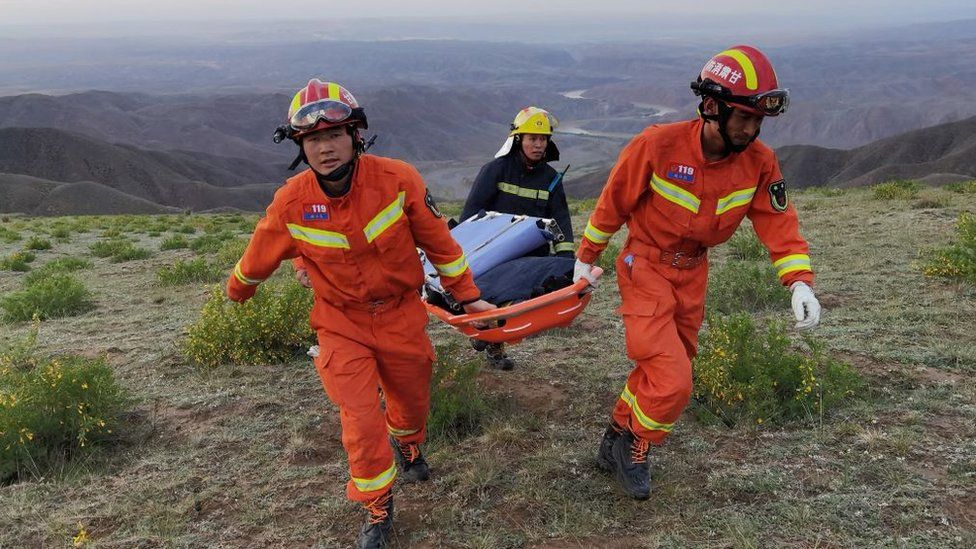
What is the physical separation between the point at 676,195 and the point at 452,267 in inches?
53.4

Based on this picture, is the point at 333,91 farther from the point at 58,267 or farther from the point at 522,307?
the point at 58,267

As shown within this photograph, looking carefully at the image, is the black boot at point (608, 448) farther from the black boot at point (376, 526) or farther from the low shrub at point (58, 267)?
the low shrub at point (58, 267)

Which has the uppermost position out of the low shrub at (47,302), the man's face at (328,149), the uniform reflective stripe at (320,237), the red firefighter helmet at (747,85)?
the red firefighter helmet at (747,85)

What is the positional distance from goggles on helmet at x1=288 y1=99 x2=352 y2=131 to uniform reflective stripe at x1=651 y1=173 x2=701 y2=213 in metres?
1.80

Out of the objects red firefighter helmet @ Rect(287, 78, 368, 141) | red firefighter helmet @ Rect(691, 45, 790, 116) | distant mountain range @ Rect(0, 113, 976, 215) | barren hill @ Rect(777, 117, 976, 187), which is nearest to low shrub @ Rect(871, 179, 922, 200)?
red firefighter helmet @ Rect(691, 45, 790, 116)

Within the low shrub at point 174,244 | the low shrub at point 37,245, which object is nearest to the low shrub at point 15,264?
the low shrub at point 37,245

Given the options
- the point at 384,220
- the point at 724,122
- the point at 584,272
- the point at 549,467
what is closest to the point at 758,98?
the point at 724,122

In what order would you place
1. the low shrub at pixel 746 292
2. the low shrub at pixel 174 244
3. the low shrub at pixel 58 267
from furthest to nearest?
the low shrub at pixel 174 244 → the low shrub at pixel 58 267 → the low shrub at pixel 746 292

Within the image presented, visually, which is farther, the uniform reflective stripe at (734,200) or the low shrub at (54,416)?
the low shrub at (54,416)

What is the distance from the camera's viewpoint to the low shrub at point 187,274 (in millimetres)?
10672

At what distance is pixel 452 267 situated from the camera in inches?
162

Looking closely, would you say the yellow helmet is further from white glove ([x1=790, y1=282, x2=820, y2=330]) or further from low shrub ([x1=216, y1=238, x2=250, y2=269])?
low shrub ([x1=216, y1=238, x2=250, y2=269])

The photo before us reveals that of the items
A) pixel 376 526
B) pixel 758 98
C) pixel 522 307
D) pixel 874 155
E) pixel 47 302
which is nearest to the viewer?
pixel 758 98

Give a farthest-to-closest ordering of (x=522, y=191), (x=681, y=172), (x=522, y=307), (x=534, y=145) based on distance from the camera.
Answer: (x=522, y=191) < (x=534, y=145) < (x=522, y=307) < (x=681, y=172)
